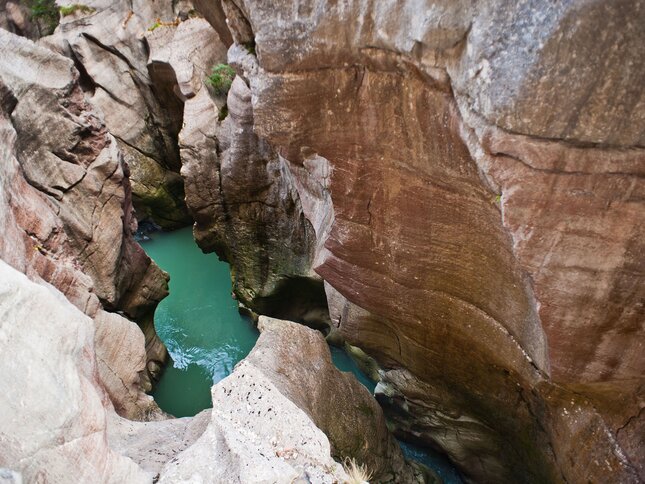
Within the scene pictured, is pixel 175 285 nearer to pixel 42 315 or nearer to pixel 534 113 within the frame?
pixel 42 315

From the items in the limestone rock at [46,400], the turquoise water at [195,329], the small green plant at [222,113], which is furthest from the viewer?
the small green plant at [222,113]

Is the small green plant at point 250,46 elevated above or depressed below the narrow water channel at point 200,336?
above

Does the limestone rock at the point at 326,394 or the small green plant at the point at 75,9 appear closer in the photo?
the limestone rock at the point at 326,394

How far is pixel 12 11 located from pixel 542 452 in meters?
19.7

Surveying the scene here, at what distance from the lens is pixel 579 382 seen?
4492mm

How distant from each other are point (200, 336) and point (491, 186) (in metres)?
9.24

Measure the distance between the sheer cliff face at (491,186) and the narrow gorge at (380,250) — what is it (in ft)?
0.07

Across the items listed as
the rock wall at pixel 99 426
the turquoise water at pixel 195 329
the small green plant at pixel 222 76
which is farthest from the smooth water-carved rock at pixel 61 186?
the small green plant at pixel 222 76

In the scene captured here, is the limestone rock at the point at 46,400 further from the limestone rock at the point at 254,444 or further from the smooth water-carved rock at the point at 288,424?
the smooth water-carved rock at the point at 288,424

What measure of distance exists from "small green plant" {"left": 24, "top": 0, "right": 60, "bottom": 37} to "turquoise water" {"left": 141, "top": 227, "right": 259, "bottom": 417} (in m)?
7.96

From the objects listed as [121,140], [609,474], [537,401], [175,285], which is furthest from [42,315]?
[121,140]

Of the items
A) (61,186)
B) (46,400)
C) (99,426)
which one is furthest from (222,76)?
(46,400)

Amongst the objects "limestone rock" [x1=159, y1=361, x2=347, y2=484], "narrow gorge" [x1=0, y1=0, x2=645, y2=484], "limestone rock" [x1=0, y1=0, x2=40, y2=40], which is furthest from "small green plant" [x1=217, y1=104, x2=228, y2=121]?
"limestone rock" [x1=0, y1=0, x2=40, y2=40]

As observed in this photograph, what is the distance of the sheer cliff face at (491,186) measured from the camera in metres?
3.13
